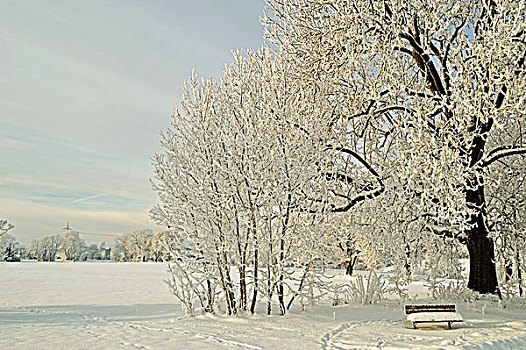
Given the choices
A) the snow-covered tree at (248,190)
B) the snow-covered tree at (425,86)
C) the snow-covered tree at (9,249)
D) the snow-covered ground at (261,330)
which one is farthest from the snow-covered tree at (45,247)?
the snow-covered tree at (425,86)

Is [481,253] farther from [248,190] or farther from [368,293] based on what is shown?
[248,190]

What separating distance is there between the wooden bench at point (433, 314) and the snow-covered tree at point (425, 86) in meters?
1.60

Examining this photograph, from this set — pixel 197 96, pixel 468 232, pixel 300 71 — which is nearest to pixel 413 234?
pixel 468 232

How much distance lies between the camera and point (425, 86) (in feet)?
28.8

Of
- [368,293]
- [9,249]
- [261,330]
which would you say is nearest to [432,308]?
[368,293]

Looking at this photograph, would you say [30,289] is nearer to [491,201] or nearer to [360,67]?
[360,67]

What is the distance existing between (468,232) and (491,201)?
4.78 feet

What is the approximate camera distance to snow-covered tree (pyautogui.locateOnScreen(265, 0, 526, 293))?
722 cm

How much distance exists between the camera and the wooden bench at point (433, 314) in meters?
7.50

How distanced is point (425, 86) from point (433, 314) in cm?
462

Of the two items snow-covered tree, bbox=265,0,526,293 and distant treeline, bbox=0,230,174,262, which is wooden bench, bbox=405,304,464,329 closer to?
snow-covered tree, bbox=265,0,526,293

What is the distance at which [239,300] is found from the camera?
863cm

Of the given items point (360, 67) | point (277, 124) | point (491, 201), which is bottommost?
point (491, 201)

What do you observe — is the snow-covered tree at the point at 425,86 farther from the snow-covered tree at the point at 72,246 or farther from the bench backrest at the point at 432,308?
the snow-covered tree at the point at 72,246
